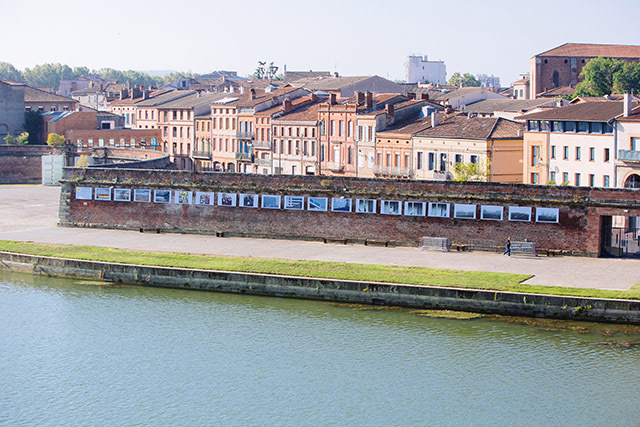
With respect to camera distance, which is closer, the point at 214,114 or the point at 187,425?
the point at 187,425

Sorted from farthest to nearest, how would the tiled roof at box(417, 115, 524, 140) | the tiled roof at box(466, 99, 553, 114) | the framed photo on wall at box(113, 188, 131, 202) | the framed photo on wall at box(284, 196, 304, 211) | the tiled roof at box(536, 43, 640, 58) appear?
the tiled roof at box(536, 43, 640, 58)
the tiled roof at box(466, 99, 553, 114)
the tiled roof at box(417, 115, 524, 140)
the framed photo on wall at box(113, 188, 131, 202)
the framed photo on wall at box(284, 196, 304, 211)

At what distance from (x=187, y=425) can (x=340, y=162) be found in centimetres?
4972

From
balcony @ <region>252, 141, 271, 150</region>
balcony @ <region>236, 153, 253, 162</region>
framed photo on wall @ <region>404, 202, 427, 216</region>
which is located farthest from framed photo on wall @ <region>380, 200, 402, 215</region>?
balcony @ <region>236, 153, 253, 162</region>

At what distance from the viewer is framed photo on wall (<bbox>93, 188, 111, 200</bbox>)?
52500 mm

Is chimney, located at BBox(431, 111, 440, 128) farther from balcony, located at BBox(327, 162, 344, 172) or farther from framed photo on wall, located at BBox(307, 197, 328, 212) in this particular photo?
framed photo on wall, located at BBox(307, 197, 328, 212)

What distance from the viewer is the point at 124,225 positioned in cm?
5241

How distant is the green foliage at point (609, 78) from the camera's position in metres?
106

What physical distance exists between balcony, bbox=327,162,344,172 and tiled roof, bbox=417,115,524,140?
34.8 ft

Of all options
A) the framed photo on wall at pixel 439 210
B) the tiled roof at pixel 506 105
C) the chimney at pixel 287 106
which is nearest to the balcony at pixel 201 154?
the chimney at pixel 287 106

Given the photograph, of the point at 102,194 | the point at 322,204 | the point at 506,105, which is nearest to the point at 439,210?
the point at 322,204

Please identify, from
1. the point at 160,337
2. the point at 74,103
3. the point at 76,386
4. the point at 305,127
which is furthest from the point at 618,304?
the point at 74,103

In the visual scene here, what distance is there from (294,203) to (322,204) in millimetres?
1515

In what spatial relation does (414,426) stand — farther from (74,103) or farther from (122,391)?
(74,103)

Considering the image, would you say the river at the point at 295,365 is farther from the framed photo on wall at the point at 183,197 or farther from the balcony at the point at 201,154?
the balcony at the point at 201,154
